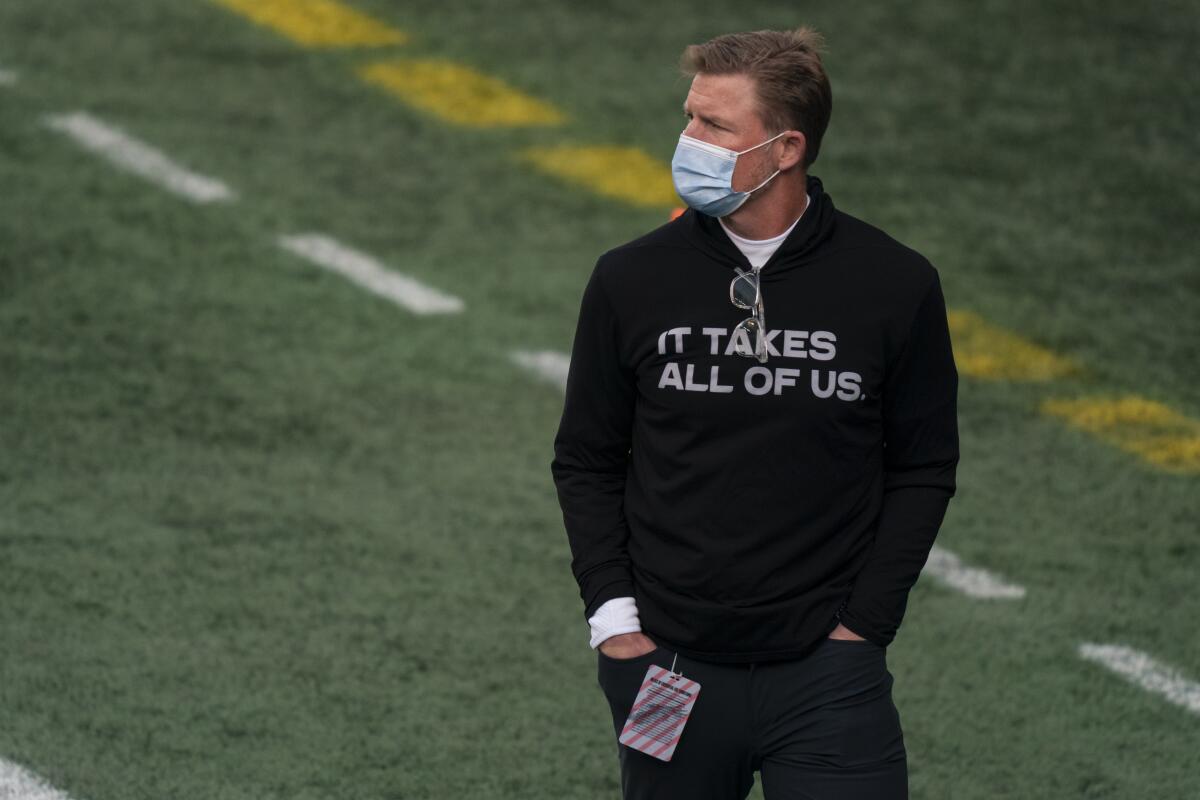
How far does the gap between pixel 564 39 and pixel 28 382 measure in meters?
4.67

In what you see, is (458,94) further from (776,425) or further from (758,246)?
(776,425)

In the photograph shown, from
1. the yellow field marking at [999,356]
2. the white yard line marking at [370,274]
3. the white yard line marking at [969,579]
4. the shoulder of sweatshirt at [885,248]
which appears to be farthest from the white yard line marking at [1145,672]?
the white yard line marking at [370,274]

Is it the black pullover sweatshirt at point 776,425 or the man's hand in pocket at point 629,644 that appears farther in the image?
the man's hand in pocket at point 629,644

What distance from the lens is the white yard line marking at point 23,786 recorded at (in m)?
4.68

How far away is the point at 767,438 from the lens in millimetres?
3203

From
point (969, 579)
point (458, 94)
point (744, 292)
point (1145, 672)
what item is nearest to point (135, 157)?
point (458, 94)

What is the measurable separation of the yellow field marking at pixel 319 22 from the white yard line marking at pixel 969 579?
5901mm

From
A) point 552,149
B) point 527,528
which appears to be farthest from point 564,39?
point 527,528

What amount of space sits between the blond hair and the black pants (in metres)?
0.81

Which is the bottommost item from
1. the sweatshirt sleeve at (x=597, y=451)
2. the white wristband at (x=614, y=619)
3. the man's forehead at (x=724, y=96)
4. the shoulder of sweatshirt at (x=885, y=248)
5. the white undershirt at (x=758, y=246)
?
the white wristband at (x=614, y=619)

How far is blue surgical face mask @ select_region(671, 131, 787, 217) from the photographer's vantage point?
323 cm

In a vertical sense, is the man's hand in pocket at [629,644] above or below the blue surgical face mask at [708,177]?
→ below

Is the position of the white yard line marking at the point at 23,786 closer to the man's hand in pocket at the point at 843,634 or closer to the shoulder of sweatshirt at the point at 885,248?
the man's hand in pocket at the point at 843,634

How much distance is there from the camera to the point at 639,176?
9.62 m
